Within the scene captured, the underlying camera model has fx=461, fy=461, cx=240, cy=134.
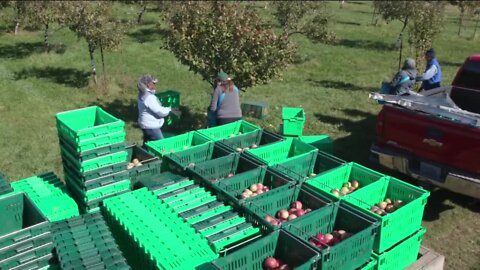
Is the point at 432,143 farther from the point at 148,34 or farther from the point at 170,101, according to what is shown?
the point at 148,34

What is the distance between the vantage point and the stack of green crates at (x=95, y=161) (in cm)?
574

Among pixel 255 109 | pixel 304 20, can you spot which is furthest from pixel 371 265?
pixel 304 20

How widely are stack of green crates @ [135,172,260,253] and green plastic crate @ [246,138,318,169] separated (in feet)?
4.50

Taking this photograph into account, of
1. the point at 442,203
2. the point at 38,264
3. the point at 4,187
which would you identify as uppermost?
the point at 4,187

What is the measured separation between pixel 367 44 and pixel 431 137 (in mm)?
17074

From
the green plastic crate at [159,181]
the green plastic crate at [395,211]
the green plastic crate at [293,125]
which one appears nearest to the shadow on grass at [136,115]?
the green plastic crate at [293,125]

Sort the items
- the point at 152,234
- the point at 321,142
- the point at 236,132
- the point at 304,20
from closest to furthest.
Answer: the point at 152,234 → the point at 236,132 → the point at 321,142 → the point at 304,20

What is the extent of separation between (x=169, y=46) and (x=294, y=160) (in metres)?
5.31

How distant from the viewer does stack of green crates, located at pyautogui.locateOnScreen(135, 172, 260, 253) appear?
5156mm

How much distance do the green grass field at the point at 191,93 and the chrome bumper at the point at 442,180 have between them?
0.83m

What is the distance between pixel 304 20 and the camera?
63.1 ft

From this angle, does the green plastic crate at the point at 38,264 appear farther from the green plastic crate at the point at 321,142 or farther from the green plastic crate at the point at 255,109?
the green plastic crate at the point at 255,109

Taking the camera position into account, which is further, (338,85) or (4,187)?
(338,85)

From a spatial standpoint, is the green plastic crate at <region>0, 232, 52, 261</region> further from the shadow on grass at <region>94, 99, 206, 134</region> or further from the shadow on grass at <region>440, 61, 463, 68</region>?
the shadow on grass at <region>440, 61, 463, 68</region>
